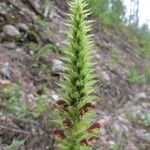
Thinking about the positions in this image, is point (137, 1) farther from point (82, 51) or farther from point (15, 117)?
point (82, 51)

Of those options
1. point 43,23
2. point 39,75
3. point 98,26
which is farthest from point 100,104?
point 98,26

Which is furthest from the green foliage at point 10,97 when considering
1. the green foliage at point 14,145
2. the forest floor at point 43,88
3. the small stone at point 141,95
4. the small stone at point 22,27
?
the small stone at point 141,95

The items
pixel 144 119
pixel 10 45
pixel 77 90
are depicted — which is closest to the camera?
pixel 77 90

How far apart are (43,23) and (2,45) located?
5.13 feet

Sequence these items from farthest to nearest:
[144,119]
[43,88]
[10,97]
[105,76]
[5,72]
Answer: [105,76] → [144,119] → [43,88] → [5,72] → [10,97]

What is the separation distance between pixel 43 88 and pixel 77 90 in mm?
4293

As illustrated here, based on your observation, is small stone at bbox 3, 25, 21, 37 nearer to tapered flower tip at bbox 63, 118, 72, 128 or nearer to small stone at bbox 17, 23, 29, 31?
small stone at bbox 17, 23, 29, 31

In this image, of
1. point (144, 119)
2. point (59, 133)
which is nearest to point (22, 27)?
point (144, 119)

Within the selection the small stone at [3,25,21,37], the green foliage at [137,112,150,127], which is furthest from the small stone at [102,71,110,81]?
the small stone at [3,25,21,37]

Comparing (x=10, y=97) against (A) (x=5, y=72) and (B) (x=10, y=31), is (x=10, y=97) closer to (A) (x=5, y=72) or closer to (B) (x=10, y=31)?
(A) (x=5, y=72)

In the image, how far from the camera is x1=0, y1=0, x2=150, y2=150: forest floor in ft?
18.2

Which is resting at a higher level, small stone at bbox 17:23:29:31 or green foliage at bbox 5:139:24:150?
small stone at bbox 17:23:29:31

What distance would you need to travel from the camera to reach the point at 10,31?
7598 mm

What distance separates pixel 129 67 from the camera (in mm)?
12008
